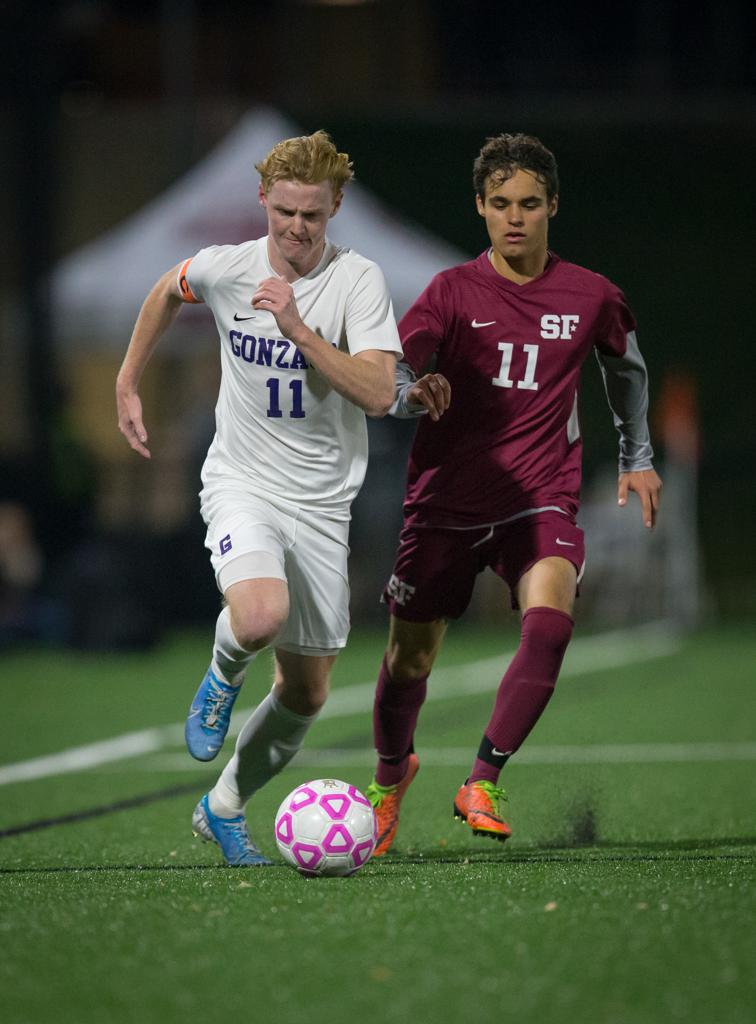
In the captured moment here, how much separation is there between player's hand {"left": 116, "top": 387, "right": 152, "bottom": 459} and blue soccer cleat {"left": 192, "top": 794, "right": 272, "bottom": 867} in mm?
1181

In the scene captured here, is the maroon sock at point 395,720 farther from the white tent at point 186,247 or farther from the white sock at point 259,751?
the white tent at point 186,247

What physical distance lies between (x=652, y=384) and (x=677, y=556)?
3661 millimetres

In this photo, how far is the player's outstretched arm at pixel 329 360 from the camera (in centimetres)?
498

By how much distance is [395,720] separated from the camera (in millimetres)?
5973

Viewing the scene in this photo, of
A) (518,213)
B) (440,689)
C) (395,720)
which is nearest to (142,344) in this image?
(518,213)

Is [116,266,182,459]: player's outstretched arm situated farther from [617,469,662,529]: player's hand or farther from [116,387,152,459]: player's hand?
[617,469,662,529]: player's hand

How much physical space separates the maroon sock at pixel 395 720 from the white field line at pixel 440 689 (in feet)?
7.77

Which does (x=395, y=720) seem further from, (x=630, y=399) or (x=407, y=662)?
(x=630, y=399)

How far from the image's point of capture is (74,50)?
20.1m

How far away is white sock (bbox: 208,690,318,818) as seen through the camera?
553cm

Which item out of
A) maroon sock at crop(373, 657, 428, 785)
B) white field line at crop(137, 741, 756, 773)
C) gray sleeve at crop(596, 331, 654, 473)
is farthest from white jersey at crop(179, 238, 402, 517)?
white field line at crop(137, 741, 756, 773)

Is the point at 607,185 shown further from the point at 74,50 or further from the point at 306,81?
the point at 74,50

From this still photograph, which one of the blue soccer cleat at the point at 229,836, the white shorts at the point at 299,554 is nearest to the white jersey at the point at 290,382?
the white shorts at the point at 299,554

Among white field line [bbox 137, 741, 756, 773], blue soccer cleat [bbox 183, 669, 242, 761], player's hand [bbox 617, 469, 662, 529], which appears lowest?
white field line [bbox 137, 741, 756, 773]
